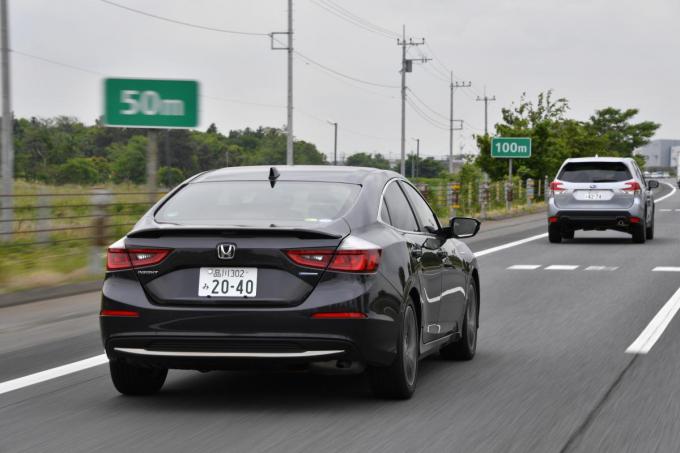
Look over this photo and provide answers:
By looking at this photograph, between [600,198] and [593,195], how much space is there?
0.16 meters

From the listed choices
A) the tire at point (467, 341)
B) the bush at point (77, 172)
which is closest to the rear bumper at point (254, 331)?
the tire at point (467, 341)

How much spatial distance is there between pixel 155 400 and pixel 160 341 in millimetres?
784

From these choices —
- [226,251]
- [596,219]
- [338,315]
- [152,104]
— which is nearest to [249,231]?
[226,251]

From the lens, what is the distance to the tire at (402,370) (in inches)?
297

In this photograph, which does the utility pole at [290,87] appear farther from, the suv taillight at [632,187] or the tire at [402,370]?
the tire at [402,370]

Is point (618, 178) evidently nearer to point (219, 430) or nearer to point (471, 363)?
point (471, 363)

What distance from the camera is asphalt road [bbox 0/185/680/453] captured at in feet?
21.2

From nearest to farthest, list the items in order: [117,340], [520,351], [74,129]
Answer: [117,340], [520,351], [74,129]

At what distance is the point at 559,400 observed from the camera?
7.78 metres

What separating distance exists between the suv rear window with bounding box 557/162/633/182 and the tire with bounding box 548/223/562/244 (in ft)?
3.43

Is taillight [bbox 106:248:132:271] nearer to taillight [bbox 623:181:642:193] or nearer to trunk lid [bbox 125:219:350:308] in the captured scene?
trunk lid [bbox 125:219:350:308]

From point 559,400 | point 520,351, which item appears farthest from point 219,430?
point 520,351

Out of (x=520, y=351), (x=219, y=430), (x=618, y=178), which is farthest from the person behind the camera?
(x=618, y=178)

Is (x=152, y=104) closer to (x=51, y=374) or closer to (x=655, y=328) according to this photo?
(x=655, y=328)
